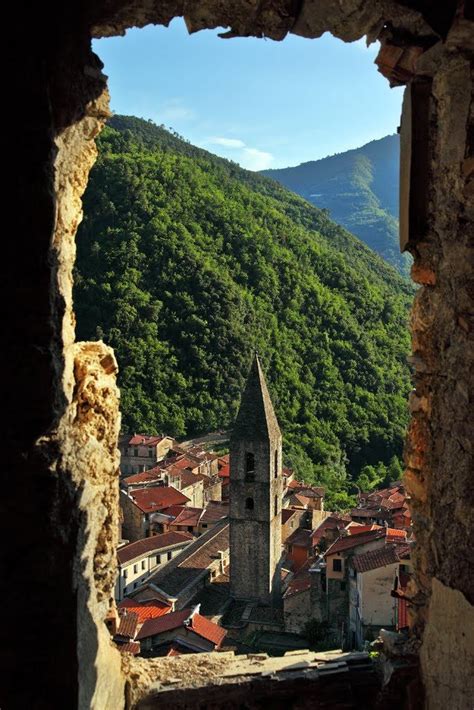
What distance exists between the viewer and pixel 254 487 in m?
24.6

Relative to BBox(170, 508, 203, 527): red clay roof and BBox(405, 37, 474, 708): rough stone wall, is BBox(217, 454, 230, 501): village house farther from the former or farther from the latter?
BBox(405, 37, 474, 708): rough stone wall

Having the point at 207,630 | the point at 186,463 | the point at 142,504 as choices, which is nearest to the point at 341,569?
the point at 207,630

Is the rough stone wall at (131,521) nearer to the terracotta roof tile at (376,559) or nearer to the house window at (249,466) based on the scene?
the house window at (249,466)

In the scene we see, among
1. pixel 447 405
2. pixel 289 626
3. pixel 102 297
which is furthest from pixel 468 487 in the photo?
pixel 102 297

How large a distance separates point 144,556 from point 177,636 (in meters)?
9.44

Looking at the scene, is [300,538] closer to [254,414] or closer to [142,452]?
[254,414]

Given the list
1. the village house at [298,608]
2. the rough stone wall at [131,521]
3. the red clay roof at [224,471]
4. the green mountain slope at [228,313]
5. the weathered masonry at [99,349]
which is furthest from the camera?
the green mountain slope at [228,313]

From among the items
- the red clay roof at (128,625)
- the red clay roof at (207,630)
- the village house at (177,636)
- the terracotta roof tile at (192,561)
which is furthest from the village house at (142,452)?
the village house at (177,636)

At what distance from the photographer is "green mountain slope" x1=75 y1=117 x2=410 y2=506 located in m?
40.7

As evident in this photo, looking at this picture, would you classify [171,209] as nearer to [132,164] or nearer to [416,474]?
[132,164]

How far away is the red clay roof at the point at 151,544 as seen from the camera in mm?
22656

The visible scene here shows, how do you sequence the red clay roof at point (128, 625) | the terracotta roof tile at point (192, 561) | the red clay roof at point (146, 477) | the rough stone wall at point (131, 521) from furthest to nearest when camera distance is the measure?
the red clay roof at point (146, 477)
the rough stone wall at point (131, 521)
the terracotta roof tile at point (192, 561)
the red clay roof at point (128, 625)

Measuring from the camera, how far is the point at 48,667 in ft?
6.48

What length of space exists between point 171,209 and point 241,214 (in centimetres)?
581
